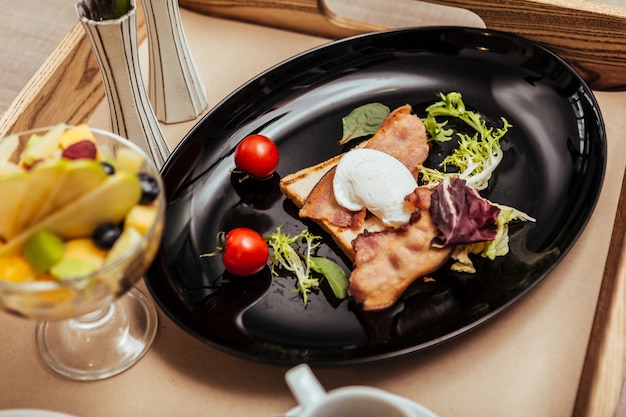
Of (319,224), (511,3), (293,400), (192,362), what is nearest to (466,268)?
(319,224)

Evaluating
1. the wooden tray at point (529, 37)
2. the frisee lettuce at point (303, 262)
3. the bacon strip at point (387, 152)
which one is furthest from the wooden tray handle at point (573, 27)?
the frisee lettuce at point (303, 262)

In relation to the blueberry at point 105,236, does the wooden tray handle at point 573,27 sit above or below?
above

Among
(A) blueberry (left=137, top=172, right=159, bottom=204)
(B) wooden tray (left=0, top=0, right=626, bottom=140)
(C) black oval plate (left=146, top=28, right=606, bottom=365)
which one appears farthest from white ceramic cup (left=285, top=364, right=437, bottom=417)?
(B) wooden tray (left=0, top=0, right=626, bottom=140)

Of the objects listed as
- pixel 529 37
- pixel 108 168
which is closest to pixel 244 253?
pixel 108 168

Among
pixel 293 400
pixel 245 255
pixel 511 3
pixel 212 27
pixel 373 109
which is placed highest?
pixel 511 3

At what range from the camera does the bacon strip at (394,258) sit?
159 cm

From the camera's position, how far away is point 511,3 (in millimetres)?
2104

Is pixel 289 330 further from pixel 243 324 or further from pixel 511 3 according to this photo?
pixel 511 3

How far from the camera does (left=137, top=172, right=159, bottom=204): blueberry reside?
50.2 inches

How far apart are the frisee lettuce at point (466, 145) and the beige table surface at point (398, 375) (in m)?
0.33

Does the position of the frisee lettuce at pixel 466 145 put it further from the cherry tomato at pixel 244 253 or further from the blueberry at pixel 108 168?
the blueberry at pixel 108 168

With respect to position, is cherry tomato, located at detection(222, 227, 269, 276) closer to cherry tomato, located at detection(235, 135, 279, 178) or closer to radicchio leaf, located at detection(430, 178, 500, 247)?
cherry tomato, located at detection(235, 135, 279, 178)

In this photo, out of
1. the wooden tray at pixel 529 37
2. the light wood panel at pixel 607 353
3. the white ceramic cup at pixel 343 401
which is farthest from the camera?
the wooden tray at pixel 529 37

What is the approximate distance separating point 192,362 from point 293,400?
0.24 metres
